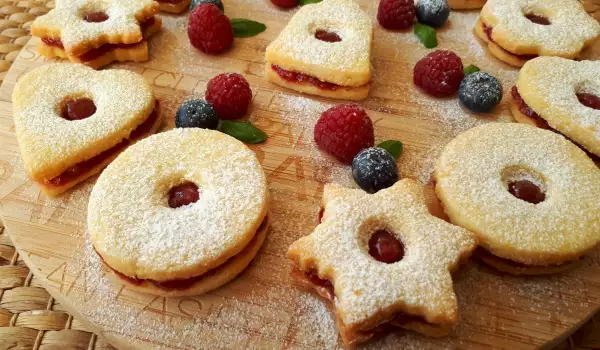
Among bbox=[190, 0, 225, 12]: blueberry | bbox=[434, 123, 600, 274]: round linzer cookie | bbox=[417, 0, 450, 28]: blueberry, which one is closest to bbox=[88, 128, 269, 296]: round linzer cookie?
bbox=[434, 123, 600, 274]: round linzer cookie

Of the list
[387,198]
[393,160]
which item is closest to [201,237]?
[387,198]

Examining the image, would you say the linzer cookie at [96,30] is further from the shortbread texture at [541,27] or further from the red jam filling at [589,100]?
the red jam filling at [589,100]

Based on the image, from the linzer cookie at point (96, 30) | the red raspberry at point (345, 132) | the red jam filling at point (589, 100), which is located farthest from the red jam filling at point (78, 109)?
the red jam filling at point (589, 100)

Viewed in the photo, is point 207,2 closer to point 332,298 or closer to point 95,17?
point 95,17

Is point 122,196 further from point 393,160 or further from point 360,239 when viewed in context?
point 393,160

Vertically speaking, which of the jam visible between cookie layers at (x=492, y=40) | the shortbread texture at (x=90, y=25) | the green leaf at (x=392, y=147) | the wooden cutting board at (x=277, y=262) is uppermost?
the shortbread texture at (x=90, y=25)

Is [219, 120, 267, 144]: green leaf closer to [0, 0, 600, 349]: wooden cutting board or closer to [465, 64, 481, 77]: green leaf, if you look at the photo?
[0, 0, 600, 349]: wooden cutting board
